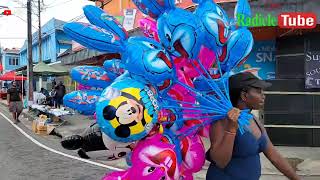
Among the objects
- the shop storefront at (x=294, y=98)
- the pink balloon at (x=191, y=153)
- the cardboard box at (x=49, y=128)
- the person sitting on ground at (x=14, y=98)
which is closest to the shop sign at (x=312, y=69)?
the shop storefront at (x=294, y=98)

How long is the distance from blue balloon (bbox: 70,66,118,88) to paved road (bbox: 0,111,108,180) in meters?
4.87

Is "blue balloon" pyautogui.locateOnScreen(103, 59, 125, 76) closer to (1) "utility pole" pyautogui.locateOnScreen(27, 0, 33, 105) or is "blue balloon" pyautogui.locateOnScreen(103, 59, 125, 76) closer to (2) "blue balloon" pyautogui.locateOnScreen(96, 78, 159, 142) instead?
(2) "blue balloon" pyautogui.locateOnScreen(96, 78, 159, 142)

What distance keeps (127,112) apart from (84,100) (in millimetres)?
585

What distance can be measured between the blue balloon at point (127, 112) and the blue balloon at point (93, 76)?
453 mm

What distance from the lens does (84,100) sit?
2.92m

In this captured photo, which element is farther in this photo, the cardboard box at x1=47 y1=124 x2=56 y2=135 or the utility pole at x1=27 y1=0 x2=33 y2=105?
the utility pole at x1=27 y1=0 x2=33 y2=105

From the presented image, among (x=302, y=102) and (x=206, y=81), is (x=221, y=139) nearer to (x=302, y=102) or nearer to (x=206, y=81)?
(x=206, y=81)

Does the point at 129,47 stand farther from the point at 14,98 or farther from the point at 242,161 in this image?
the point at 14,98

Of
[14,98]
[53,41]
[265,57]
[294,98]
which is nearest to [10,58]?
[53,41]

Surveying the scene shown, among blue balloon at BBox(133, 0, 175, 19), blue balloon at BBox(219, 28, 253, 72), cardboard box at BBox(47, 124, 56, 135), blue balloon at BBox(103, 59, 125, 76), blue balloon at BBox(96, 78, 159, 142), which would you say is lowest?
cardboard box at BBox(47, 124, 56, 135)

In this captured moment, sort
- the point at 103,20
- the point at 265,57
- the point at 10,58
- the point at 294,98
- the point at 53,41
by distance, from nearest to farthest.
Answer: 1. the point at 103,20
2. the point at 294,98
3. the point at 265,57
4. the point at 53,41
5. the point at 10,58

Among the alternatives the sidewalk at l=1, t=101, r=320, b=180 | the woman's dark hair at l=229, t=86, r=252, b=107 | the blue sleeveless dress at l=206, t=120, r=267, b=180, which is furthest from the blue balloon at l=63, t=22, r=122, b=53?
the sidewalk at l=1, t=101, r=320, b=180

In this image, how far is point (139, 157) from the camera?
2.56 meters

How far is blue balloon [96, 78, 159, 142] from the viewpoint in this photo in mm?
2416
